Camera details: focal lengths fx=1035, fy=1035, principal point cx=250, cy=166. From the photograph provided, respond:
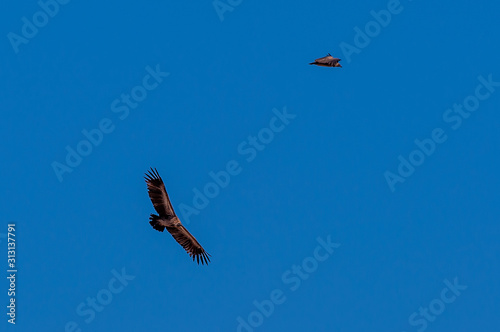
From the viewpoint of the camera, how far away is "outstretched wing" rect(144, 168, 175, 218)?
57.1 meters

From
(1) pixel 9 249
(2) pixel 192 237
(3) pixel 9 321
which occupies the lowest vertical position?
(2) pixel 192 237

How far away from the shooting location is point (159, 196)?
57188 mm

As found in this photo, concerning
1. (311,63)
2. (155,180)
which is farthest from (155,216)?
(311,63)

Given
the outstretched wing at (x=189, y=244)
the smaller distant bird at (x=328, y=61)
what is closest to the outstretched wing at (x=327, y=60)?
the smaller distant bird at (x=328, y=61)

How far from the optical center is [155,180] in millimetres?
57219

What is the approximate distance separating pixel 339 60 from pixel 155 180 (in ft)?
39.6

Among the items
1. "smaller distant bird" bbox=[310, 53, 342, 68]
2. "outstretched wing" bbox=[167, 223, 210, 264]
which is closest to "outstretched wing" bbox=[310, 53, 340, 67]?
"smaller distant bird" bbox=[310, 53, 342, 68]

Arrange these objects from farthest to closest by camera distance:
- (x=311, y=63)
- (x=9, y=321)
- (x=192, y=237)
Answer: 1. (x=9, y=321)
2. (x=192, y=237)
3. (x=311, y=63)

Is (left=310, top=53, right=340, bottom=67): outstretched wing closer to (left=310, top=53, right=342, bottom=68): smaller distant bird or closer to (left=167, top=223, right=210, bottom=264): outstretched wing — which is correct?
(left=310, top=53, right=342, bottom=68): smaller distant bird

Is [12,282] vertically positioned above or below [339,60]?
above

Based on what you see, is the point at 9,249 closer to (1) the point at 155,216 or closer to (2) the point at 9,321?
(2) the point at 9,321

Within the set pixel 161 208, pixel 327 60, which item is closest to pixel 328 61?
pixel 327 60

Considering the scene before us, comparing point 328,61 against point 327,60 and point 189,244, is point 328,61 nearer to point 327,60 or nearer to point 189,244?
point 327,60

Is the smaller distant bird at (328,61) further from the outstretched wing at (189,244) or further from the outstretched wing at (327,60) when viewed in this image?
the outstretched wing at (189,244)
